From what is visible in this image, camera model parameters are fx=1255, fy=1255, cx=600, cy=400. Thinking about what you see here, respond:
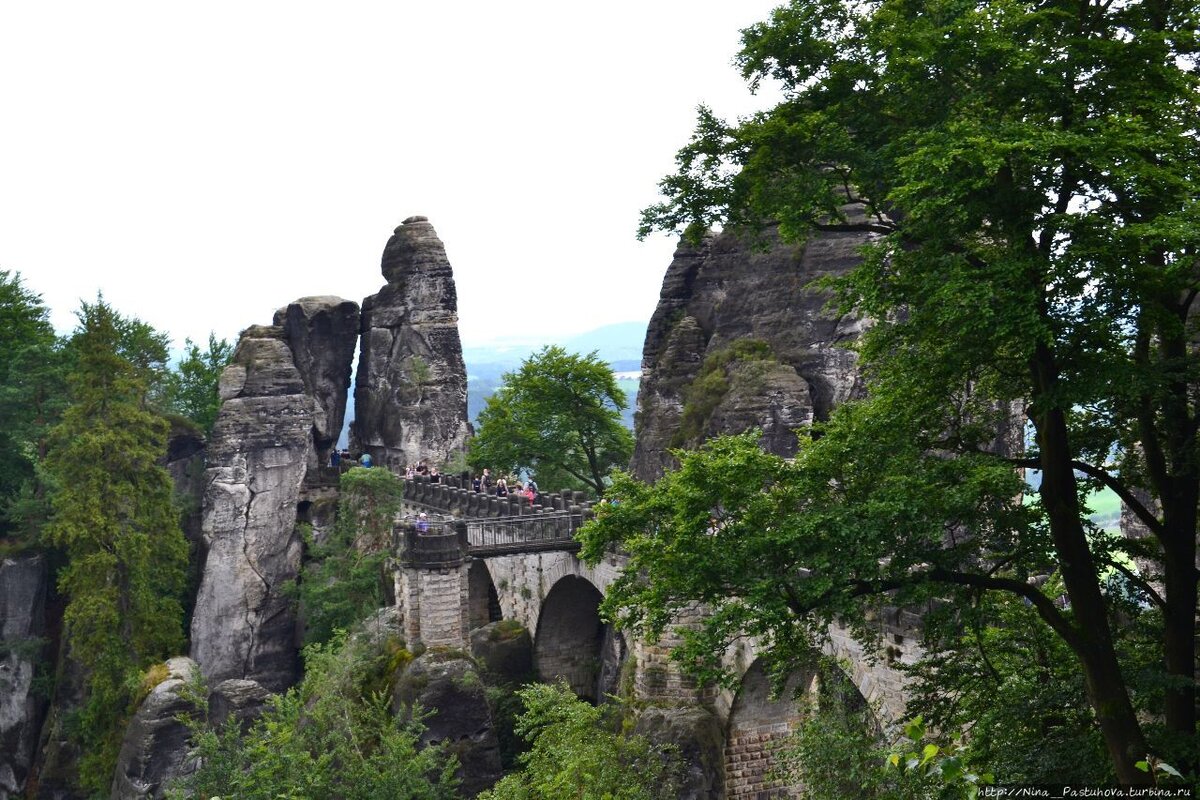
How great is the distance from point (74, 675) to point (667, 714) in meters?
29.4

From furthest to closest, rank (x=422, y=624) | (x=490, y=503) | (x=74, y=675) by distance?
(x=74, y=675) → (x=490, y=503) → (x=422, y=624)

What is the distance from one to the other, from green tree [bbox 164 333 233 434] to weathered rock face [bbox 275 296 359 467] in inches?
157

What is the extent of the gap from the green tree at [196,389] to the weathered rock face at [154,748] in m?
16.4

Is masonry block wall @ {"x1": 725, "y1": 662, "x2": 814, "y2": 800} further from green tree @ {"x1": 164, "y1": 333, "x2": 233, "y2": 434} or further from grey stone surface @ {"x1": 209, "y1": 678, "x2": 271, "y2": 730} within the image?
green tree @ {"x1": 164, "y1": 333, "x2": 233, "y2": 434}

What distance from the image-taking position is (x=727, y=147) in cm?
1831

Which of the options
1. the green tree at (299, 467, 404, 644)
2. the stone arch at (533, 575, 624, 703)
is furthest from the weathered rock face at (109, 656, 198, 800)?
the stone arch at (533, 575, 624, 703)

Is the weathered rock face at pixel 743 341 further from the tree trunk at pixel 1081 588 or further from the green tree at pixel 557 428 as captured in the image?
the tree trunk at pixel 1081 588

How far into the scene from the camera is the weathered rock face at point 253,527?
167 feet

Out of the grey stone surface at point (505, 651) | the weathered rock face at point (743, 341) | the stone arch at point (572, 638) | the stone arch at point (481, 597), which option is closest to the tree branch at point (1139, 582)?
the weathered rock face at point (743, 341)

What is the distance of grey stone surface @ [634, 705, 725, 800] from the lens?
26.7m

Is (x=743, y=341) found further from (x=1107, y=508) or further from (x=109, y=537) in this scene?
(x=1107, y=508)

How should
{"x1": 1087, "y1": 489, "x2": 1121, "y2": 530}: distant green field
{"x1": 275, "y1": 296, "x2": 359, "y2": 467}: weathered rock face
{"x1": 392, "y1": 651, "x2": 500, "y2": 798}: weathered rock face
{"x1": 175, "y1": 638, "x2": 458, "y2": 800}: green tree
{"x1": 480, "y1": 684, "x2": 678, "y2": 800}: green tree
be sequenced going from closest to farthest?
{"x1": 480, "y1": 684, "x2": 678, "y2": 800}: green tree, {"x1": 175, "y1": 638, "x2": 458, "y2": 800}: green tree, {"x1": 392, "y1": 651, "x2": 500, "y2": 798}: weathered rock face, {"x1": 275, "y1": 296, "x2": 359, "y2": 467}: weathered rock face, {"x1": 1087, "y1": 489, "x2": 1121, "y2": 530}: distant green field

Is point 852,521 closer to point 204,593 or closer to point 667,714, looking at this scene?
point 667,714

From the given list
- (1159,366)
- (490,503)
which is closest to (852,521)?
(1159,366)
